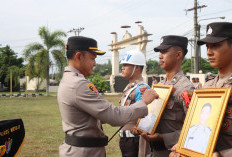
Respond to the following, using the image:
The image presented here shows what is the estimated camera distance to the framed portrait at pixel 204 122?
1.72 metres

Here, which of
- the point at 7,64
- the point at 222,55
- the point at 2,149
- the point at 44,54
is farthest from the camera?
the point at 7,64

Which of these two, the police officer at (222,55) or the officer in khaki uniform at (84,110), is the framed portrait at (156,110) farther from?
the police officer at (222,55)

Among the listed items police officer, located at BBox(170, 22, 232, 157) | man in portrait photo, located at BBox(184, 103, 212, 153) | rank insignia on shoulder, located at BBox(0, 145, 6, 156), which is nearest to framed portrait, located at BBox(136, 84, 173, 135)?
police officer, located at BBox(170, 22, 232, 157)

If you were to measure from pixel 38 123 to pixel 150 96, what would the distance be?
8.60 metres

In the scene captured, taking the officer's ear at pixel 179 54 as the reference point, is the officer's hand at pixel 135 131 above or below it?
below

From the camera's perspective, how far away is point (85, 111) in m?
2.37

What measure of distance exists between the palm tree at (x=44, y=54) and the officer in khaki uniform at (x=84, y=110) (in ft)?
85.2

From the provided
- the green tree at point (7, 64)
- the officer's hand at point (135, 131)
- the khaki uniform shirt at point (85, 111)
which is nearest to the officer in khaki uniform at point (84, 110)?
the khaki uniform shirt at point (85, 111)

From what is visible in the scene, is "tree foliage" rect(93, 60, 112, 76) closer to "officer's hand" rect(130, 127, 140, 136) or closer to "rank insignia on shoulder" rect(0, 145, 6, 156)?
"officer's hand" rect(130, 127, 140, 136)

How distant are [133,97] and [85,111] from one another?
1212mm

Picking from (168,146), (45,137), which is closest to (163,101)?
(168,146)

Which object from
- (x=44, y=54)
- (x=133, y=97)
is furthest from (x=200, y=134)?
(x=44, y=54)

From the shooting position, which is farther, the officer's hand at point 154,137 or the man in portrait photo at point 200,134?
the officer's hand at point 154,137

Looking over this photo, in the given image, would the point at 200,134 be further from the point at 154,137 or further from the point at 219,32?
the point at 154,137
